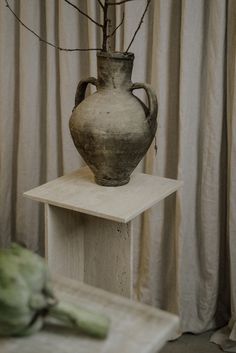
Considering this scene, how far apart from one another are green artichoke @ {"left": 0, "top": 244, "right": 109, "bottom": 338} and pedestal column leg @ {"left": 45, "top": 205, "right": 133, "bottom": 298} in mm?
641

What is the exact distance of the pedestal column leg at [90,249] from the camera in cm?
148

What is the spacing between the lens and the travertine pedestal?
52.7 inches

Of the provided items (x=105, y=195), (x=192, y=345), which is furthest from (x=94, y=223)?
(x=192, y=345)

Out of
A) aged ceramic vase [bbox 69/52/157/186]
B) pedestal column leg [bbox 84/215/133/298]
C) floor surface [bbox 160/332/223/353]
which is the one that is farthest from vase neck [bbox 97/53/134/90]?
floor surface [bbox 160/332/223/353]

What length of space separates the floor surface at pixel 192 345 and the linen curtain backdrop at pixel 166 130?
30 mm

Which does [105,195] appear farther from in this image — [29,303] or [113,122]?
[29,303]

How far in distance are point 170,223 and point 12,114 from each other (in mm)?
807

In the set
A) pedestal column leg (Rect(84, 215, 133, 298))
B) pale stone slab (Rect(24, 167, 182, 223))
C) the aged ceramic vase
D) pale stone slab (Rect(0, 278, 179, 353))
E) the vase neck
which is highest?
the vase neck

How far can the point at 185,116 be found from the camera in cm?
180

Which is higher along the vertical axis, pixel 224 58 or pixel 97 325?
pixel 224 58

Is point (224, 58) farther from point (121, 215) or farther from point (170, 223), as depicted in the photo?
Result: point (121, 215)

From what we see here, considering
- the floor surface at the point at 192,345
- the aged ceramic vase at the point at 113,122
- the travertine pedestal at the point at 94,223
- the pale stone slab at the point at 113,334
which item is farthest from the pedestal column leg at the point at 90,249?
the pale stone slab at the point at 113,334

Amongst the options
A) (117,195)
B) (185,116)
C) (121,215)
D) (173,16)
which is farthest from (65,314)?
(173,16)

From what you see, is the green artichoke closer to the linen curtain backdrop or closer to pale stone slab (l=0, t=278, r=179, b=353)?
pale stone slab (l=0, t=278, r=179, b=353)
